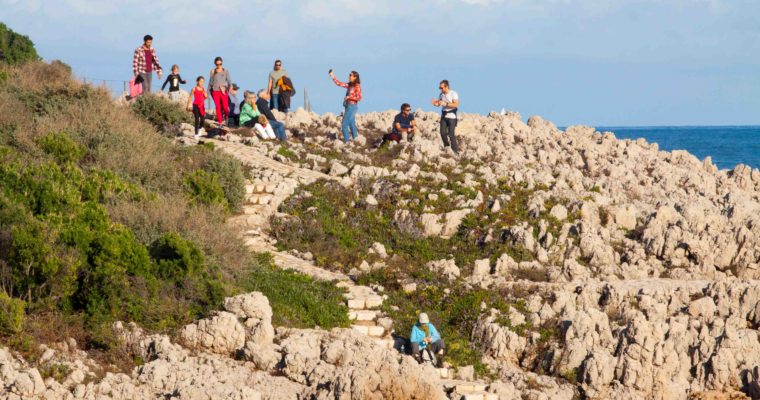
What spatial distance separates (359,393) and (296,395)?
80 cm

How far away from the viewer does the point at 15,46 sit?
1786 inches

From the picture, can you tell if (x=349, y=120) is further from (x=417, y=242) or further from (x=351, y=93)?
(x=417, y=242)

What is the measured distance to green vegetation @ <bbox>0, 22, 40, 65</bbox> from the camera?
143ft

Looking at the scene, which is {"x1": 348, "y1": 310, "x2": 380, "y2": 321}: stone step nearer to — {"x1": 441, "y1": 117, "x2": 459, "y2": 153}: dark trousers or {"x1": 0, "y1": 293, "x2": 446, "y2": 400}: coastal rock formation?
{"x1": 0, "y1": 293, "x2": 446, "y2": 400}: coastal rock formation

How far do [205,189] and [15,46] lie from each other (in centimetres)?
2835

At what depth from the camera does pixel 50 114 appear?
2231 centimetres

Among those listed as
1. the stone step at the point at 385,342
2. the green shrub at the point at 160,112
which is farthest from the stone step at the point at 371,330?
the green shrub at the point at 160,112

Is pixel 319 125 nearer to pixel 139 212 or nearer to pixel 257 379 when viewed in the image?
pixel 139 212

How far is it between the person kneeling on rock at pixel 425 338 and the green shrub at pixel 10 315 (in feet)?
15.7

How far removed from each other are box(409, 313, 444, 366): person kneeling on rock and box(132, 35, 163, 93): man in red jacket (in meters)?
12.2

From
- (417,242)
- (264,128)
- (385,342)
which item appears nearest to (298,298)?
(385,342)

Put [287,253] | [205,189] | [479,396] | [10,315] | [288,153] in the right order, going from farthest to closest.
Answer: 1. [288,153]
2. [205,189]
3. [287,253]
4. [479,396]
5. [10,315]

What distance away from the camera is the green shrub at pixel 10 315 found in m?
13.2

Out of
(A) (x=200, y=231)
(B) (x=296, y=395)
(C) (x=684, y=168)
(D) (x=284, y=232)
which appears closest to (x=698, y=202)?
(C) (x=684, y=168)
